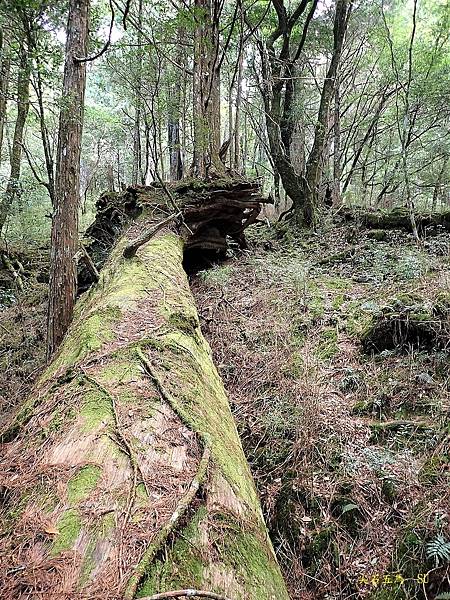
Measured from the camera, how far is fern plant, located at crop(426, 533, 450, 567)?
2441 millimetres

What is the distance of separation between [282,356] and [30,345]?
4978mm

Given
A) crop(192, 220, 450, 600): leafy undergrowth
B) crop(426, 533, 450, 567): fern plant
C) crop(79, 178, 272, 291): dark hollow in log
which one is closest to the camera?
crop(426, 533, 450, 567): fern plant

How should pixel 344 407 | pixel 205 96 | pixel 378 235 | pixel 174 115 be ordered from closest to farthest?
pixel 344 407 < pixel 378 235 < pixel 205 96 < pixel 174 115

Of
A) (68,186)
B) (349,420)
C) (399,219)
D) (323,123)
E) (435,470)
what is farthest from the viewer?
(323,123)

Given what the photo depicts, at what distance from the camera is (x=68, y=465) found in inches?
87.0

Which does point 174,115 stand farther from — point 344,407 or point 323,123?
point 344,407

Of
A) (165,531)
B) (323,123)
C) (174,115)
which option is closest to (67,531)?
(165,531)

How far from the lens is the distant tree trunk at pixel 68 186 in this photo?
247 inches

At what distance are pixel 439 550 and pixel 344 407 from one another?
181 centimetres

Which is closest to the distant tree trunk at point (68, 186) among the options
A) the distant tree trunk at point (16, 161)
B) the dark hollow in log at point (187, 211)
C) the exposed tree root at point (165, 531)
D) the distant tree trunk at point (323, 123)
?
the dark hollow in log at point (187, 211)

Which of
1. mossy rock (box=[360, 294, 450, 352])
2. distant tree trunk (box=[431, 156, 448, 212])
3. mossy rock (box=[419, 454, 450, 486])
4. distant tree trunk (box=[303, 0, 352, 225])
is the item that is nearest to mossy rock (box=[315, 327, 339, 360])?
mossy rock (box=[360, 294, 450, 352])

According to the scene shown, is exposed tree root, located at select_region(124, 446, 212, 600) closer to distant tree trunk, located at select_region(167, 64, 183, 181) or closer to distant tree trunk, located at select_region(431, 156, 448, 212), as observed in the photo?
distant tree trunk, located at select_region(167, 64, 183, 181)

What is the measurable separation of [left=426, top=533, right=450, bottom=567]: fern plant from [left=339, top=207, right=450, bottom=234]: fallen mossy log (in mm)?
8028

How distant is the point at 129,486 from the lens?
81.0 inches
